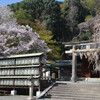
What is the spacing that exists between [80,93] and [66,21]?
3289 centimetres

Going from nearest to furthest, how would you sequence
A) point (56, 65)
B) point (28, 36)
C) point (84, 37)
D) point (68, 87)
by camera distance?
point (68, 87), point (28, 36), point (56, 65), point (84, 37)

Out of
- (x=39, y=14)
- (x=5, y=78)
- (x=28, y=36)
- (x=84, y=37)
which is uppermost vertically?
(x=39, y=14)

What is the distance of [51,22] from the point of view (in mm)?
40438

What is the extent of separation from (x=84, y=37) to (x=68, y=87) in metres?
25.7

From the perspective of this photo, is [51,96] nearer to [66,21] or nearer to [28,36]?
[28,36]

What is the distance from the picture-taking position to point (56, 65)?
29750mm

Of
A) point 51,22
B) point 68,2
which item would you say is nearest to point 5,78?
point 51,22

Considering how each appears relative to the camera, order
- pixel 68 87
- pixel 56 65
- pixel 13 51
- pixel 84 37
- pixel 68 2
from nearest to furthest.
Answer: pixel 68 87 < pixel 13 51 < pixel 56 65 < pixel 84 37 < pixel 68 2

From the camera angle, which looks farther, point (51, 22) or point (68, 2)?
point (68, 2)

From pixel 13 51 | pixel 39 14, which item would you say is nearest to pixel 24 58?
pixel 13 51

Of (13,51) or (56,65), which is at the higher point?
(13,51)

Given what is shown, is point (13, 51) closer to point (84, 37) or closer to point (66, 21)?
point (84, 37)

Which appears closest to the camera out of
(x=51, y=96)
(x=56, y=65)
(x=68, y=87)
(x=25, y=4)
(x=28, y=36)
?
(x=51, y=96)

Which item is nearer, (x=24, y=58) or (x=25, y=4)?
(x=24, y=58)
